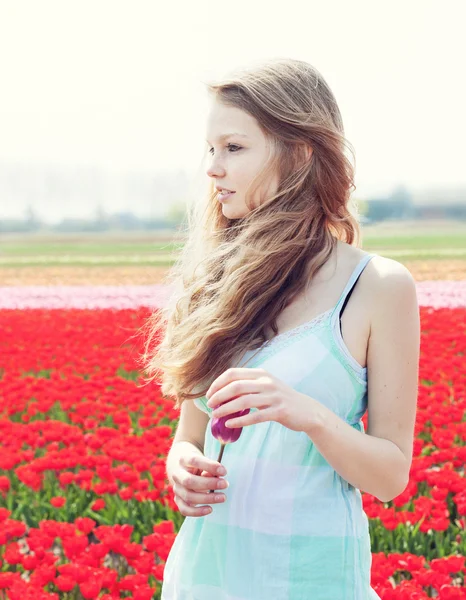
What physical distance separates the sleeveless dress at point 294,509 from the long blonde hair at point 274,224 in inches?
4.7

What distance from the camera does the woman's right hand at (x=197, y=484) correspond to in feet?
4.96

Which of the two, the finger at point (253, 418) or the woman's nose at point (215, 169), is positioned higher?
the woman's nose at point (215, 169)

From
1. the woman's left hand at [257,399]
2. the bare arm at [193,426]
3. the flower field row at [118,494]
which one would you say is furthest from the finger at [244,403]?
the flower field row at [118,494]

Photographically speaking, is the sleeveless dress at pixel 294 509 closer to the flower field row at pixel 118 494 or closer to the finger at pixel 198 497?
the finger at pixel 198 497

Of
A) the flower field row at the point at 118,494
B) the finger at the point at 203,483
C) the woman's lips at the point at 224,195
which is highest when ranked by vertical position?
the woman's lips at the point at 224,195

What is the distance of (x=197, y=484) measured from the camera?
153cm

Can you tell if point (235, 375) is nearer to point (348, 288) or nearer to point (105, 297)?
point (348, 288)

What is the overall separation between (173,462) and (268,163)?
2.24ft

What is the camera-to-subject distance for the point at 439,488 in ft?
11.7

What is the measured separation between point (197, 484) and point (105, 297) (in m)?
11.7

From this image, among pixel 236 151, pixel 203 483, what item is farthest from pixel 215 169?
pixel 203 483

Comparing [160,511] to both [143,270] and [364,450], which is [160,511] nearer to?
[364,450]

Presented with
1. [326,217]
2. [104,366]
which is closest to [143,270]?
[104,366]

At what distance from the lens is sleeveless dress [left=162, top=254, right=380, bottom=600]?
5.15ft
